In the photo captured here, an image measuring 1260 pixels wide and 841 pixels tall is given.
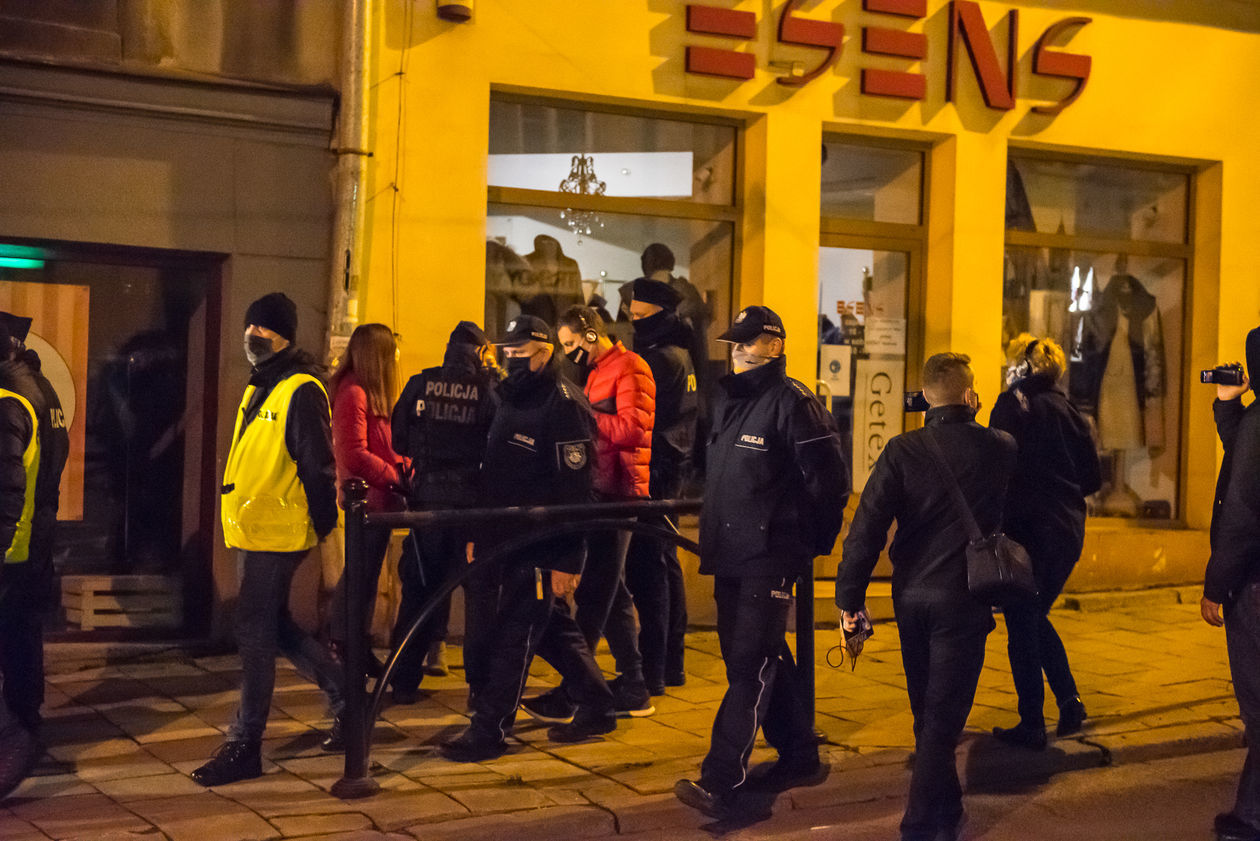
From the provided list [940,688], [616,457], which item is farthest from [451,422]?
[940,688]

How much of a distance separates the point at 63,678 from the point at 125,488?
128cm

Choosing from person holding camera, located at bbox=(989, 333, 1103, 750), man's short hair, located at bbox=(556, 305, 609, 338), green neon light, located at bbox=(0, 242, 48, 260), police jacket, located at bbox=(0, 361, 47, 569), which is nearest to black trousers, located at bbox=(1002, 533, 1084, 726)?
person holding camera, located at bbox=(989, 333, 1103, 750)

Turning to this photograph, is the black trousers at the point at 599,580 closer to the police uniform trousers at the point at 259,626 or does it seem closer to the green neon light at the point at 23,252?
the police uniform trousers at the point at 259,626

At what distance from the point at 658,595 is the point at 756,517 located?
2.02 meters

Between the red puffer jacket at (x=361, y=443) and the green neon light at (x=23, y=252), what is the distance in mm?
2147

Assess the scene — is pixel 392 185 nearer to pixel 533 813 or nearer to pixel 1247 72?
pixel 533 813

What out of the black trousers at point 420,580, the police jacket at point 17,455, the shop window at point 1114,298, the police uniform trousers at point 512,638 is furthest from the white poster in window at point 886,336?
the police jacket at point 17,455

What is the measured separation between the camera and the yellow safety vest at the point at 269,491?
19.9 ft

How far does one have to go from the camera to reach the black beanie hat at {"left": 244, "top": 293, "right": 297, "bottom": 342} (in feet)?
20.4

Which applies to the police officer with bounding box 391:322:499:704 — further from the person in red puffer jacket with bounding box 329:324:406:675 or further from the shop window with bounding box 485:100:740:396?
the shop window with bounding box 485:100:740:396

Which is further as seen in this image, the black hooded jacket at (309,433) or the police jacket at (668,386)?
the police jacket at (668,386)

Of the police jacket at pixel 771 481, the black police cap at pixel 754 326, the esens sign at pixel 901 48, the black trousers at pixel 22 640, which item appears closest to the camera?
the police jacket at pixel 771 481

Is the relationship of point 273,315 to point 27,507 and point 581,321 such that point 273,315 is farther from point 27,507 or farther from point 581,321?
point 581,321

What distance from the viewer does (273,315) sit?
20.5 ft
